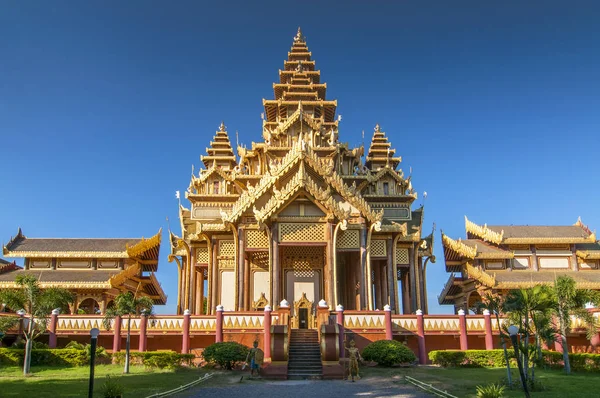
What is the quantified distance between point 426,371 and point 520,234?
2326cm

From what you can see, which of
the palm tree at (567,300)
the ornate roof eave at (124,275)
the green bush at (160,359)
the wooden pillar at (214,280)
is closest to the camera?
the palm tree at (567,300)

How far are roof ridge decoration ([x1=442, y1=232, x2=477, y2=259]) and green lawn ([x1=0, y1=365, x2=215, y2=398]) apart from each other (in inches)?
939

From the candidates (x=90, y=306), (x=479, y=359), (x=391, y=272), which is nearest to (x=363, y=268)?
(x=391, y=272)

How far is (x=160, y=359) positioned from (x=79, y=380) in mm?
4048

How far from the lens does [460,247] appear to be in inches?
1553

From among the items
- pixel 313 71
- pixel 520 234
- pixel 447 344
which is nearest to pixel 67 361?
pixel 447 344

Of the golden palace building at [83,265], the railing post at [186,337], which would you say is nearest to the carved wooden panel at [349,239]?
the railing post at [186,337]

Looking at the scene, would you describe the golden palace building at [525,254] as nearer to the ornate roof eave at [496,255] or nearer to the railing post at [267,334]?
the ornate roof eave at [496,255]

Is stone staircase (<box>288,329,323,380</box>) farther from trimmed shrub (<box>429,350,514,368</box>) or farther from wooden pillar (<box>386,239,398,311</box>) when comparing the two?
wooden pillar (<box>386,239,398,311</box>)

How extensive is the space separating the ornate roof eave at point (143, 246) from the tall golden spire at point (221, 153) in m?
6.62

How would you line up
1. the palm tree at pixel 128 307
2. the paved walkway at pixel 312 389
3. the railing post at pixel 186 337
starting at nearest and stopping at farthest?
the paved walkway at pixel 312 389, the palm tree at pixel 128 307, the railing post at pixel 186 337

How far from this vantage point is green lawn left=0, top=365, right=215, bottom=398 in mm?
14214

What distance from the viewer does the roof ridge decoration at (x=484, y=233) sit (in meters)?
38.9

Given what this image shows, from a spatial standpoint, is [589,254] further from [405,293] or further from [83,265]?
[83,265]
